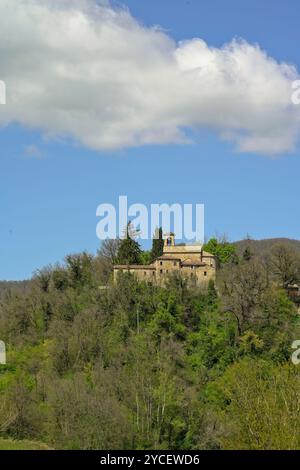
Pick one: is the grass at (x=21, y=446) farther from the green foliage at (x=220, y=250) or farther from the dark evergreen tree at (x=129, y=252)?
the green foliage at (x=220, y=250)

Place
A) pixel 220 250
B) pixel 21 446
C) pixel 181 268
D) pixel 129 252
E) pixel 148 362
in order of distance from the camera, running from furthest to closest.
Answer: pixel 220 250, pixel 129 252, pixel 181 268, pixel 148 362, pixel 21 446

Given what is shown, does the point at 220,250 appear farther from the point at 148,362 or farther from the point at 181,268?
the point at 148,362

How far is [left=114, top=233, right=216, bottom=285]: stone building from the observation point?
77.3 meters

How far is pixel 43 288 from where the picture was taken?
269 ft

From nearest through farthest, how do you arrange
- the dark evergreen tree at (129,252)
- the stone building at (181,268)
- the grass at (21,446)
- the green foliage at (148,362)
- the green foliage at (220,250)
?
1. the grass at (21,446)
2. the green foliage at (148,362)
3. the stone building at (181,268)
4. the dark evergreen tree at (129,252)
5. the green foliage at (220,250)

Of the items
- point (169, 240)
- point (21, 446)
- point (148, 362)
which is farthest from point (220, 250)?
point (21, 446)


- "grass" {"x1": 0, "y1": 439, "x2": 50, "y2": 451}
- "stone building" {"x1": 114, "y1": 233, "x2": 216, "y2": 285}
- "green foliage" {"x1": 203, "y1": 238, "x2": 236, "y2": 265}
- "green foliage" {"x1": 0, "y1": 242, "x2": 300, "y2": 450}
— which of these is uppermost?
"green foliage" {"x1": 203, "y1": 238, "x2": 236, "y2": 265}

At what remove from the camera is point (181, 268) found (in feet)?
257

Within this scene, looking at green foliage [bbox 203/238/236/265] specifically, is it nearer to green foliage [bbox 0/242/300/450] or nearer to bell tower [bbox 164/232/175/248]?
green foliage [bbox 0/242/300/450]

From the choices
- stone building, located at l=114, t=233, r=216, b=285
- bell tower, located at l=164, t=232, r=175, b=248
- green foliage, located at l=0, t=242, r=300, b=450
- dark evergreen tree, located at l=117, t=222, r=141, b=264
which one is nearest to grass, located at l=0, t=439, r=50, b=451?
green foliage, located at l=0, t=242, r=300, b=450

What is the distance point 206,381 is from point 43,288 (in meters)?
30.9

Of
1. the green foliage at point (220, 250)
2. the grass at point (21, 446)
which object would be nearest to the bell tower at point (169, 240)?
the green foliage at point (220, 250)

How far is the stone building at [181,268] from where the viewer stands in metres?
77.3
